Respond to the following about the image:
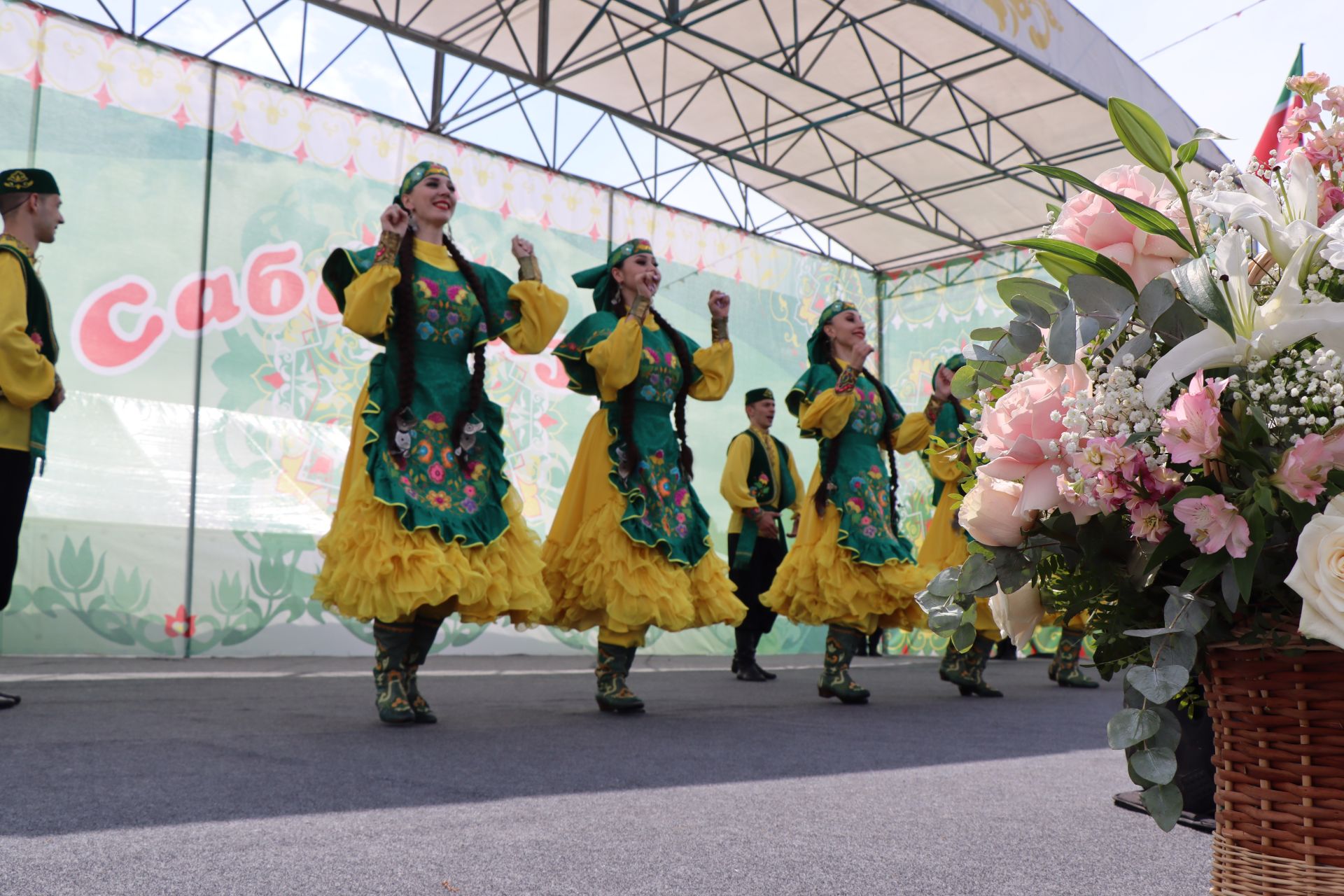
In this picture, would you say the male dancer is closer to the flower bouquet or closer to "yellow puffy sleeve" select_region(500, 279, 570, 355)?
"yellow puffy sleeve" select_region(500, 279, 570, 355)

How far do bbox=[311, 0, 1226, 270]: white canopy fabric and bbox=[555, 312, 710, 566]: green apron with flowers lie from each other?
11.9ft

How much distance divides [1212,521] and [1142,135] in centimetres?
29

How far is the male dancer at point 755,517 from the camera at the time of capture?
570 cm

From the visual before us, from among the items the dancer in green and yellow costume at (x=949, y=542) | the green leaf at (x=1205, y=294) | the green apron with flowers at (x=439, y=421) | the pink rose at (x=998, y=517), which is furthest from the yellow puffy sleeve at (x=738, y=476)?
the green leaf at (x=1205, y=294)

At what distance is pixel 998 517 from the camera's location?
0.83 metres

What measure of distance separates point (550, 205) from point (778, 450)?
2.78 metres

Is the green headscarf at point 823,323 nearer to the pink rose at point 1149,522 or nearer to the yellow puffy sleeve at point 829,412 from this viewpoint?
the yellow puffy sleeve at point 829,412

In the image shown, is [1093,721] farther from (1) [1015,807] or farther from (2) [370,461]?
(2) [370,461]

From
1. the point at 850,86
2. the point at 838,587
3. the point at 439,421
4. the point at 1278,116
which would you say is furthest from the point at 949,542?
the point at 850,86

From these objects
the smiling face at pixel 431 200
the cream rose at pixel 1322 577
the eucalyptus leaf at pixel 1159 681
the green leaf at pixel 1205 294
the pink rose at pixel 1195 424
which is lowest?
the eucalyptus leaf at pixel 1159 681

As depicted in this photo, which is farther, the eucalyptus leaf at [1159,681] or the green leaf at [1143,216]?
the green leaf at [1143,216]

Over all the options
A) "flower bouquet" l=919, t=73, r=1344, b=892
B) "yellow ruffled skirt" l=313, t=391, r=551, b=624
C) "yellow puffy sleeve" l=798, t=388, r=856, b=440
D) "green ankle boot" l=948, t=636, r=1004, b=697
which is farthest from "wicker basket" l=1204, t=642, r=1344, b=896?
"green ankle boot" l=948, t=636, r=1004, b=697

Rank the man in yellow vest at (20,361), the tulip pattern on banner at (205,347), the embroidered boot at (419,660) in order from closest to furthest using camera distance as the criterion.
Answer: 1. the embroidered boot at (419,660)
2. the man in yellow vest at (20,361)
3. the tulip pattern on banner at (205,347)

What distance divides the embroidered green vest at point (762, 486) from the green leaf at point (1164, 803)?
4967 millimetres
